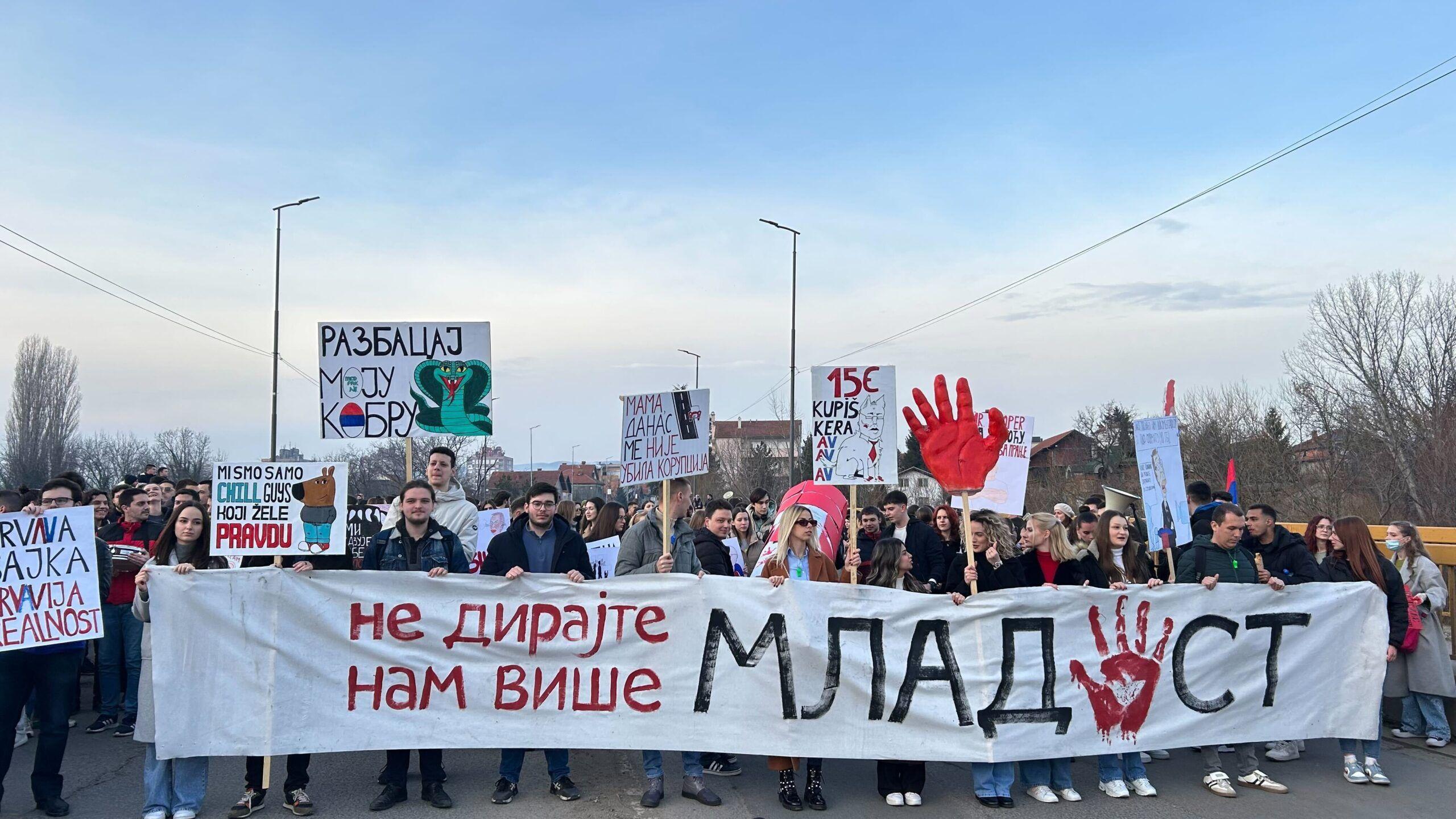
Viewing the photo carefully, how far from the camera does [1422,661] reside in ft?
25.3

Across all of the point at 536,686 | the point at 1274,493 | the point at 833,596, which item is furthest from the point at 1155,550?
the point at 1274,493

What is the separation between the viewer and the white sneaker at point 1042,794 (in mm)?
6430

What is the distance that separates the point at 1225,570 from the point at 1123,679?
1.23 meters

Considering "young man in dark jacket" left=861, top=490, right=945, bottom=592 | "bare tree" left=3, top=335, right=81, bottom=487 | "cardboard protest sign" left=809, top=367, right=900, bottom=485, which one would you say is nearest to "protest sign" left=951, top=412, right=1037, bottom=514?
"young man in dark jacket" left=861, top=490, right=945, bottom=592

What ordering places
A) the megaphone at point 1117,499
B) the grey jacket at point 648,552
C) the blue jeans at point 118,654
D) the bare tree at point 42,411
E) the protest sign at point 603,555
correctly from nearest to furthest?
1. the grey jacket at point 648,552
2. the blue jeans at point 118,654
3. the protest sign at point 603,555
4. the megaphone at point 1117,499
5. the bare tree at point 42,411

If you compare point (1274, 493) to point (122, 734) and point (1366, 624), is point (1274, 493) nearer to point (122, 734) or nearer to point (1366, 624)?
point (1366, 624)

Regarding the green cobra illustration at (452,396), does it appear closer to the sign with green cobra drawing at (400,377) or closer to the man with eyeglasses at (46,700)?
the sign with green cobra drawing at (400,377)

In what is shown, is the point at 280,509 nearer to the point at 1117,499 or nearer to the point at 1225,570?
the point at 1225,570

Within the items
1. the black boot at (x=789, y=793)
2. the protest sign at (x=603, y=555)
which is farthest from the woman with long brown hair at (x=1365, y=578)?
the protest sign at (x=603, y=555)

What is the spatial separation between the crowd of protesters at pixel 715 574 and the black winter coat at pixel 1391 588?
0.01 meters

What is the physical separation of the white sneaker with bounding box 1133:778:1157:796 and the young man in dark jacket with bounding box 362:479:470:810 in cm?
444

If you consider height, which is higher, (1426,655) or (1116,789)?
(1426,655)

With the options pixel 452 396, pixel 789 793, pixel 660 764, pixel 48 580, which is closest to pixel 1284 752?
pixel 789 793

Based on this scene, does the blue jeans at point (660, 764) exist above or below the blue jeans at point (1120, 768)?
above
